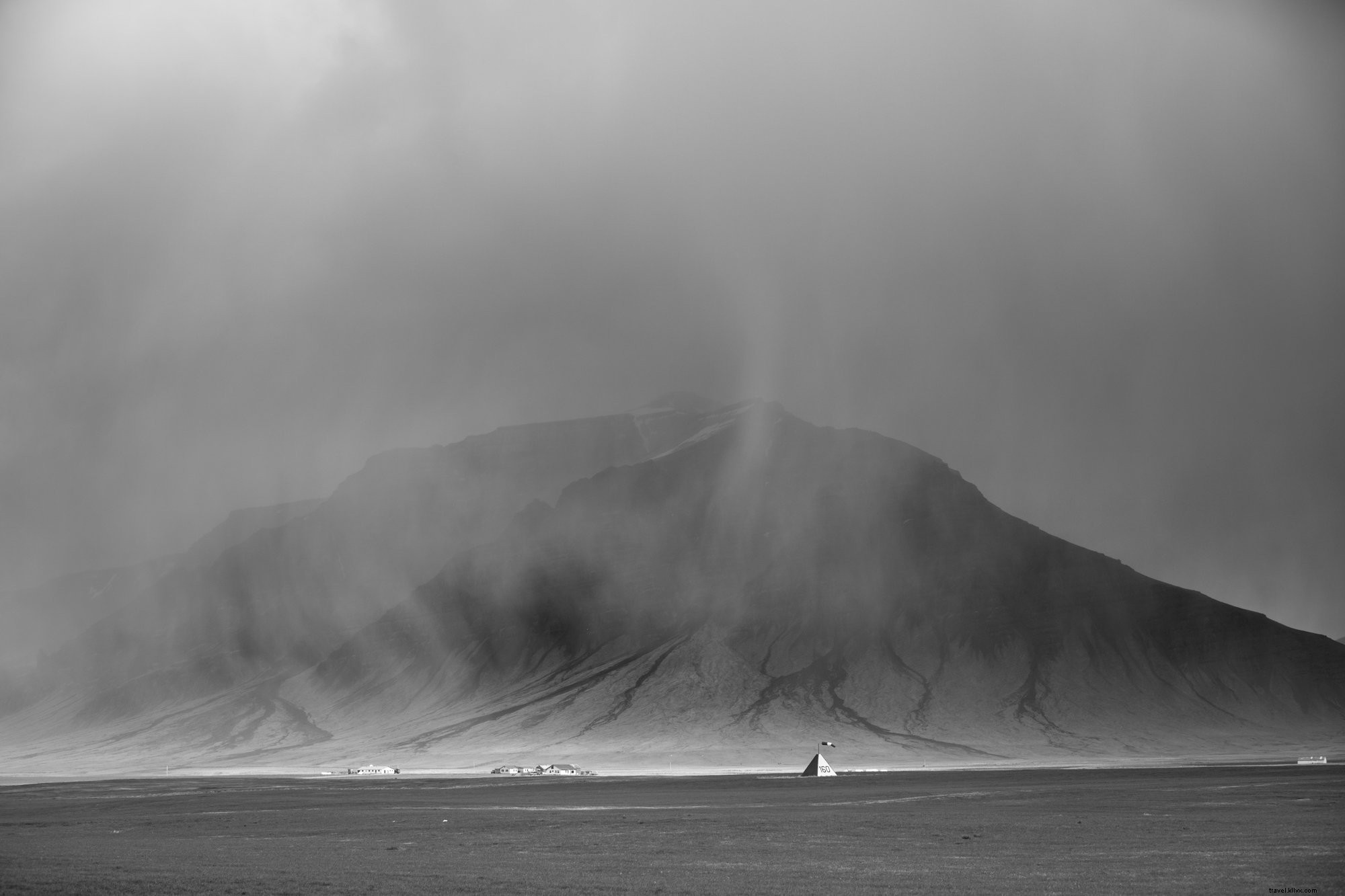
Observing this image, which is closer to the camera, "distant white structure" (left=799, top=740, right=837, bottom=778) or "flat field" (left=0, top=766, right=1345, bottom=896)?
"flat field" (left=0, top=766, right=1345, bottom=896)

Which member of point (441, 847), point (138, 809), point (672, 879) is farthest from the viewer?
point (138, 809)

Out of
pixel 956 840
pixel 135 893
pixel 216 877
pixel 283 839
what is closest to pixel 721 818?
pixel 956 840

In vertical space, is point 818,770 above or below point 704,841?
below

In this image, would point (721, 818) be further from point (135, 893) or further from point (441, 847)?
point (135, 893)

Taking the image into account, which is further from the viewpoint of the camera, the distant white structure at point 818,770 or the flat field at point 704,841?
the distant white structure at point 818,770

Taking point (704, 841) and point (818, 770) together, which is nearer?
point (704, 841)

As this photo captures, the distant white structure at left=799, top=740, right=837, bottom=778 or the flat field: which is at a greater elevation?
the flat field

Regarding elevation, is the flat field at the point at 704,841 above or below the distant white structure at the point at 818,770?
above

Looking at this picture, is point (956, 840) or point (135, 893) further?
point (956, 840)
